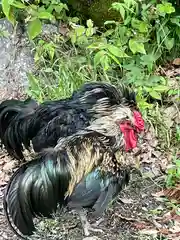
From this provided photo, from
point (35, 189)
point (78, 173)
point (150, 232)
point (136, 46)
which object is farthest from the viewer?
point (136, 46)

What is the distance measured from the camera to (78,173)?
3.93 metres

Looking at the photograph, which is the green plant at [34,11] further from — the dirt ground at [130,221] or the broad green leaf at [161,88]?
the dirt ground at [130,221]

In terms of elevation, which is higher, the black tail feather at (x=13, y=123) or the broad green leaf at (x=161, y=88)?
the black tail feather at (x=13, y=123)

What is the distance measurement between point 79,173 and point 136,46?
1863 millimetres

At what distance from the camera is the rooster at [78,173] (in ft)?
12.3

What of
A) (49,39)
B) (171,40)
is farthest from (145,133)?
(49,39)

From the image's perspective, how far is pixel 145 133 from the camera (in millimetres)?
5383

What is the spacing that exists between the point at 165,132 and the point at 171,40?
972mm

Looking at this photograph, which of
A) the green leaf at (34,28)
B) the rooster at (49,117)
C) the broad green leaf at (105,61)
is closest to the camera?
the rooster at (49,117)

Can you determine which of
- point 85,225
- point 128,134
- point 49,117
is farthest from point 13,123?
point 85,225

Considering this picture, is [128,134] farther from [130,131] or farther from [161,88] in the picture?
[161,88]

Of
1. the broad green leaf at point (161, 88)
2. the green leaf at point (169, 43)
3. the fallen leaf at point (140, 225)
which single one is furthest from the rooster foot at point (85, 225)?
the green leaf at point (169, 43)

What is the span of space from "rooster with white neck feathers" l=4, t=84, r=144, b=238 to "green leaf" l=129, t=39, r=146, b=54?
4.17ft

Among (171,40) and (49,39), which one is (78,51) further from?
(171,40)
